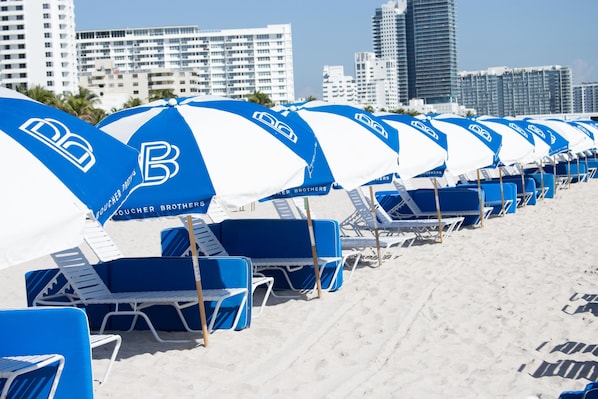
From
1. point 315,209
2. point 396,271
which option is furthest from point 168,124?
point 315,209

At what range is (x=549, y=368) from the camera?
619 centimetres

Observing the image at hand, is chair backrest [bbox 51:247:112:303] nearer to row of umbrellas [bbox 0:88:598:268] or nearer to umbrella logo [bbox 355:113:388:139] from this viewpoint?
row of umbrellas [bbox 0:88:598:268]

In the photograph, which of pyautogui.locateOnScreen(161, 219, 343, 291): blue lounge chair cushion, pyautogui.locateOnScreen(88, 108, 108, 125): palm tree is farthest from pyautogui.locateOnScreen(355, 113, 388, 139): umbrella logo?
pyautogui.locateOnScreen(88, 108, 108, 125): palm tree

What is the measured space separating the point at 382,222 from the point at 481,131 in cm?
265

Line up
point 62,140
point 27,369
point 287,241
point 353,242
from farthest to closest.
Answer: point 353,242
point 287,241
point 27,369
point 62,140

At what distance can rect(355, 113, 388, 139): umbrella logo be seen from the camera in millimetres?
10141

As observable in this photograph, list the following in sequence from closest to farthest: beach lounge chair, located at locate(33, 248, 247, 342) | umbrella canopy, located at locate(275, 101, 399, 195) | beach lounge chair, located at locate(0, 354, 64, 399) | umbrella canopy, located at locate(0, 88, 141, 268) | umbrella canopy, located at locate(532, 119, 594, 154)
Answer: umbrella canopy, located at locate(0, 88, 141, 268) < beach lounge chair, located at locate(0, 354, 64, 399) < beach lounge chair, located at locate(33, 248, 247, 342) < umbrella canopy, located at locate(275, 101, 399, 195) < umbrella canopy, located at locate(532, 119, 594, 154)

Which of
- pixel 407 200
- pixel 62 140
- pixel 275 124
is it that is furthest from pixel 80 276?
pixel 407 200

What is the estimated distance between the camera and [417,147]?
11.7 meters

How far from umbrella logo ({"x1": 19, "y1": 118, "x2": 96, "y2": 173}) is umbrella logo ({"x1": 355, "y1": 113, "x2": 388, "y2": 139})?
577 cm

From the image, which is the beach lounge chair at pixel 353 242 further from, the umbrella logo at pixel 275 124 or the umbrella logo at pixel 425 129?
the umbrella logo at pixel 275 124

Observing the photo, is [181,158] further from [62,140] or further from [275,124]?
[62,140]

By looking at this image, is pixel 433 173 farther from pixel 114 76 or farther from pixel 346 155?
pixel 114 76

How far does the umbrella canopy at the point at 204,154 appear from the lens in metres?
6.41
